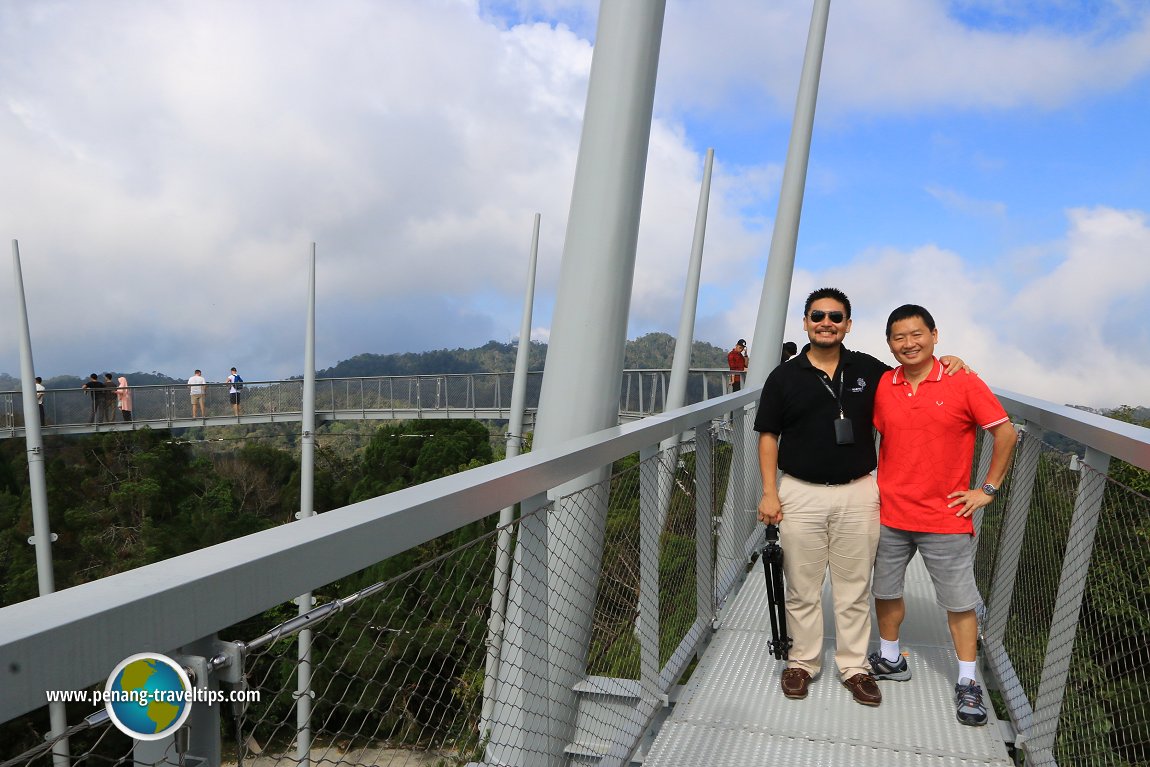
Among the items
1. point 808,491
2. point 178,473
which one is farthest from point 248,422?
point 808,491

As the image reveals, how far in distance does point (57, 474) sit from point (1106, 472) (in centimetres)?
5286

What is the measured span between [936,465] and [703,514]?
110 centimetres

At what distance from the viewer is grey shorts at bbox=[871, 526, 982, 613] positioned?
4066mm

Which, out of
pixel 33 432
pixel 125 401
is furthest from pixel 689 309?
pixel 125 401

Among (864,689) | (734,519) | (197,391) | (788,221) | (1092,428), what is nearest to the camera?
(1092,428)

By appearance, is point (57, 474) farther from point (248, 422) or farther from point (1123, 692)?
point (1123, 692)

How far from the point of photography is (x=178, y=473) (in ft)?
171

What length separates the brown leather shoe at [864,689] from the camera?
4.13 metres

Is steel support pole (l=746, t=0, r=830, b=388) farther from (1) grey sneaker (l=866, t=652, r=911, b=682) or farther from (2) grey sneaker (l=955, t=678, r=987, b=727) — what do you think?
(2) grey sneaker (l=955, t=678, r=987, b=727)

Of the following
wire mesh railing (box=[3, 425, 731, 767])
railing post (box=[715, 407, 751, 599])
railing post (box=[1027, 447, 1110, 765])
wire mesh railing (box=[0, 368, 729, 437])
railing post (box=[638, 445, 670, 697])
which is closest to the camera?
wire mesh railing (box=[3, 425, 731, 767])

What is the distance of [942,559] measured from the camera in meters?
4.09

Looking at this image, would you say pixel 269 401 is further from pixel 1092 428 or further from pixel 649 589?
pixel 1092 428

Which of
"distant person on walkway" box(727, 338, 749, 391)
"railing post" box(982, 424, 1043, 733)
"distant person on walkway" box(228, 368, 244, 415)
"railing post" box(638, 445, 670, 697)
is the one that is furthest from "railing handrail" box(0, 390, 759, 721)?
"distant person on walkway" box(228, 368, 244, 415)

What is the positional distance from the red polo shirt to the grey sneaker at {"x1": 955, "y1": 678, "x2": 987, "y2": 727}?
645 mm
